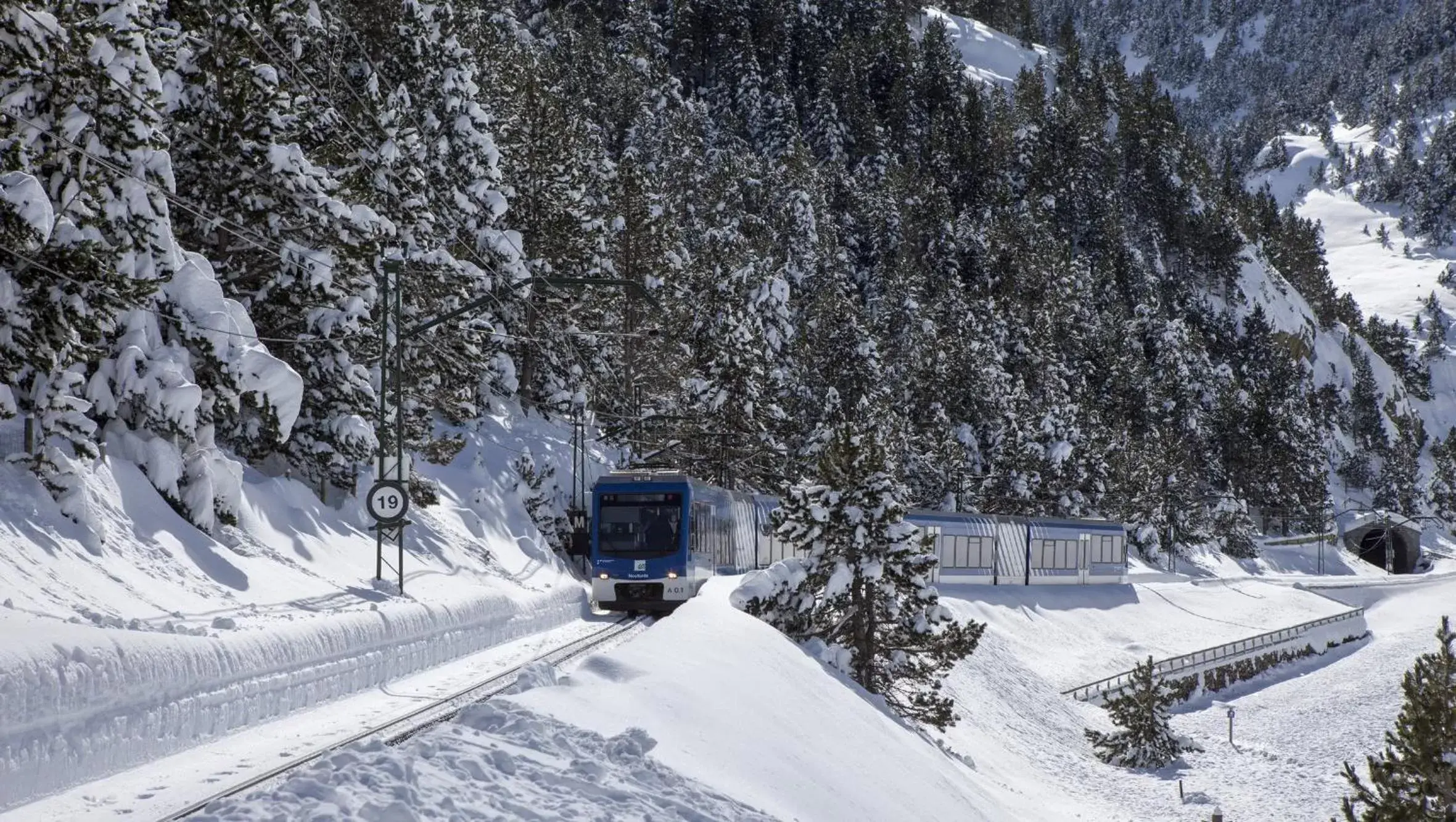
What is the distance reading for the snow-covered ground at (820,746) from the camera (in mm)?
9445

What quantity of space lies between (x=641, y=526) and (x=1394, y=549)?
108683 mm

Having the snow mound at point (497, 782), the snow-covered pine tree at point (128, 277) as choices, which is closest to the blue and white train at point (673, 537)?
the snow-covered pine tree at point (128, 277)

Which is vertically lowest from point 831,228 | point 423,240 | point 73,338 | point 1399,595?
point 1399,595

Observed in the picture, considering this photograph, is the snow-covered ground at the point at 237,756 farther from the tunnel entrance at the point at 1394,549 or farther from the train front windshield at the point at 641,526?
the tunnel entrance at the point at 1394,549

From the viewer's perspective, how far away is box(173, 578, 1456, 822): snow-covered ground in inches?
372

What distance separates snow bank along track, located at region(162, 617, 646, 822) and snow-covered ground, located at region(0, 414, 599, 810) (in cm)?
158

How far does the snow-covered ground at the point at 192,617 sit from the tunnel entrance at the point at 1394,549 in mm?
106171

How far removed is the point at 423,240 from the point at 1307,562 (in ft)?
295

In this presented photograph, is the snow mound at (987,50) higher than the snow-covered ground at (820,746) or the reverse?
higher

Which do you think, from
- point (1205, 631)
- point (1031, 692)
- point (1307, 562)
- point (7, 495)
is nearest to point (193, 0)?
point (7, 495)

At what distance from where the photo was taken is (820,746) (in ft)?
53.6

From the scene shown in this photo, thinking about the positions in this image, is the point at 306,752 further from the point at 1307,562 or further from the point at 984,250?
the point at 1307,562

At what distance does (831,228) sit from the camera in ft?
288

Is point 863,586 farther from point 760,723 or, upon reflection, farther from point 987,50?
point 987,50
